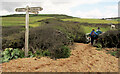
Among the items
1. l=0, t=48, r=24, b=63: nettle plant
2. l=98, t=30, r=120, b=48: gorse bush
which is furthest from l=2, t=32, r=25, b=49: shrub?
l=98, t=30, r=120, b=48: gorse bush

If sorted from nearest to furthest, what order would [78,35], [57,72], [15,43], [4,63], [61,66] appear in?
1. [57,72]
2. [61,66]
3. [4,63]
4. [15,43]
5. [78,35]

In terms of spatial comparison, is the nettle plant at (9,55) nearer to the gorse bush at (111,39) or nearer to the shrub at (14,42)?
the shrub at (14,42)

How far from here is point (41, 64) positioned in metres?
6.06

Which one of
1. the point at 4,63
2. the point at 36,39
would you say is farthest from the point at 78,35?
the point at 4,63

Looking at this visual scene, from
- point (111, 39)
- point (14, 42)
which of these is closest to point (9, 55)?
point (14, 42)

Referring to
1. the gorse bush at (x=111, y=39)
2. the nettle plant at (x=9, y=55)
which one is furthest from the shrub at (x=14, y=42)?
the gorse bush at (x=111, y=39)

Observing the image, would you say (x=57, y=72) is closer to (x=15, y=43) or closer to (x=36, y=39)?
(x=36, y=39)

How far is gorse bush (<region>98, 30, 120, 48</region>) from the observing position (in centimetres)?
998

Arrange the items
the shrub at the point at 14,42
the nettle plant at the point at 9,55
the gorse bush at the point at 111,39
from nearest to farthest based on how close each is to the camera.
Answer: the nettle plant at the point at 9,55, the shrub at the point at 14,42, the gorse bush at the point at 111,39

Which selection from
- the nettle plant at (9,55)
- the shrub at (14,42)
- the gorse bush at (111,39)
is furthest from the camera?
the gorse bush at (111,39)

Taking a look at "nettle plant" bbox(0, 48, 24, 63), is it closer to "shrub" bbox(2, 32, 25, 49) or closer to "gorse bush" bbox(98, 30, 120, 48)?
"shrub" bbox(2, 32, 25, 49)

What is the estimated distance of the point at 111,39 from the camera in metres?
10.1

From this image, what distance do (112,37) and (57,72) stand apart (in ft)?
22.7

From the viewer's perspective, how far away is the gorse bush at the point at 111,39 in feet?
32.7
